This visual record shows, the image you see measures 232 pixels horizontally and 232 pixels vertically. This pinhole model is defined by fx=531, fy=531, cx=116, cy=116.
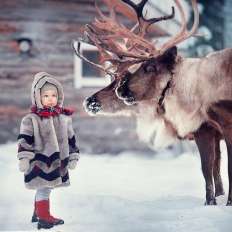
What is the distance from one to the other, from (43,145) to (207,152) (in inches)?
49.6

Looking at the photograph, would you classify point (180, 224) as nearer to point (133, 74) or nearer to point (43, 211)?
point (43, 211)

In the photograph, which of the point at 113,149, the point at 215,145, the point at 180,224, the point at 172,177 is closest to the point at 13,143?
the point at 113,149

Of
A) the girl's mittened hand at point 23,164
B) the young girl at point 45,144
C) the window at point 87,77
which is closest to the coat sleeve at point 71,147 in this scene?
the young girl at point 45,144

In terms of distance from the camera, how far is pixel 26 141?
3078mm

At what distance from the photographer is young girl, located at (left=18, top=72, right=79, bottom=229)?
3117 mm

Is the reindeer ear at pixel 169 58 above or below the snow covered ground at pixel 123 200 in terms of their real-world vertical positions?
above

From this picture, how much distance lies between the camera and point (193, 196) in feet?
13.9

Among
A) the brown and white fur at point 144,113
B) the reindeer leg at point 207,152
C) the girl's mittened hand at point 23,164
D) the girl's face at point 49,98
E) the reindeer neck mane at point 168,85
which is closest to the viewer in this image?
the girl's mittened hand at point 23,164

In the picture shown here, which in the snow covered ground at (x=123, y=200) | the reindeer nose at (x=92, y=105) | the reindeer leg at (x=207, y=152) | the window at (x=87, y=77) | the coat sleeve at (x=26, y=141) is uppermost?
the window at (x=87, y=77)

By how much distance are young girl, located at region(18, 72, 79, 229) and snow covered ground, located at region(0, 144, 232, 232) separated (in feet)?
0.75

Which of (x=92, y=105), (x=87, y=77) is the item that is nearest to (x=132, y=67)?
(x=92, y=105)

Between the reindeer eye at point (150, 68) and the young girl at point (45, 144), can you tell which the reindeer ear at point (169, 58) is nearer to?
the reindeer eye at point (150, 68)

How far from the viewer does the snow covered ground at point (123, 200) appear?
3150 mm

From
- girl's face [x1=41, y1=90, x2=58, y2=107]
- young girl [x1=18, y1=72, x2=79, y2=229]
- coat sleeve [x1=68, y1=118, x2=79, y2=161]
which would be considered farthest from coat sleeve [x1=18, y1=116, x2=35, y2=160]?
coat sleeve [x1=68, y1=118, x2=79, y2=161]
